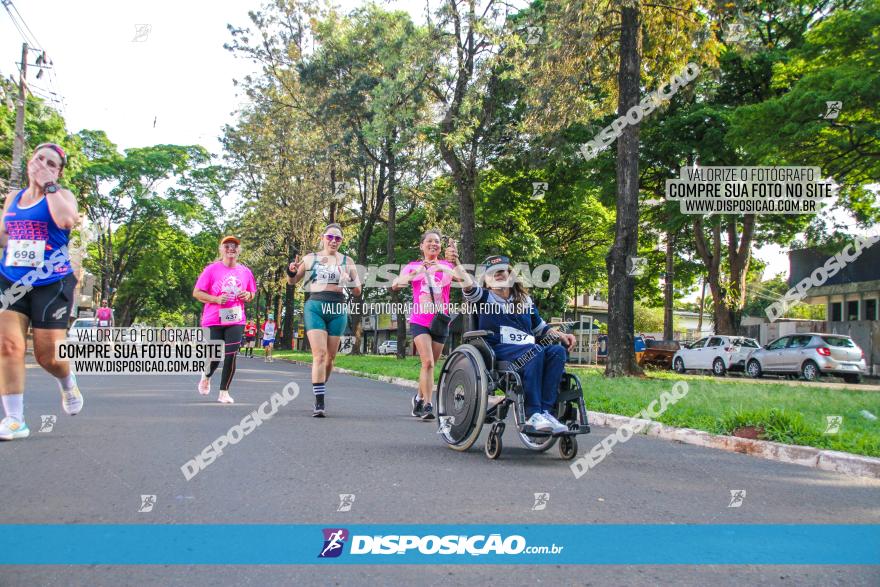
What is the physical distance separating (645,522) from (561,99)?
1393cm

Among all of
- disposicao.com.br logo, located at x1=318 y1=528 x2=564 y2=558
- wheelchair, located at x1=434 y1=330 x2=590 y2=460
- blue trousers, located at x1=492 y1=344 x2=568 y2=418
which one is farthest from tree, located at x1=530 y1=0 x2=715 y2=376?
disposicao.com.br logo, located at x1=318 y1=528 x2=564 y2=558

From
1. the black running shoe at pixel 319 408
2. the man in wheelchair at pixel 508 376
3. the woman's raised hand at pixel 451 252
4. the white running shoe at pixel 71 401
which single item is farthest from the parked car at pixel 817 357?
the white running shoe at pixel 71 401

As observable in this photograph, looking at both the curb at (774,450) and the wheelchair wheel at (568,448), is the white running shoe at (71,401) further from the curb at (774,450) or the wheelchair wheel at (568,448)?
the curb at (774,450)

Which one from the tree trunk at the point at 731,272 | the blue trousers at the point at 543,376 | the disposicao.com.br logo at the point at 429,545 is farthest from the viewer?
the tree trunk at the point at 731,272

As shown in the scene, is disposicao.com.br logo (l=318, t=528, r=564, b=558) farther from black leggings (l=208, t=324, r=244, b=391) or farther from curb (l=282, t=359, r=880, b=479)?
black leggings (l=208, t=324, r=244, b=391)

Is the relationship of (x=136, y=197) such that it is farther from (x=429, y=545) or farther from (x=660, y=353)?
(x=429, y=545)

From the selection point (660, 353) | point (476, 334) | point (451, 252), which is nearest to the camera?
point (476, 334)

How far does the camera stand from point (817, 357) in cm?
2217

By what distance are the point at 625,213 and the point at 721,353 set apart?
1420 centimetres

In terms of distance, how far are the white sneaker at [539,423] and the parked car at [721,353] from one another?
A: 78.1ft

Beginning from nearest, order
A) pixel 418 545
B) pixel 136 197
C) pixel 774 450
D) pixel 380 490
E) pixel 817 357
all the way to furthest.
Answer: pixel 418 545
pixel 380 490
pixel 774 450
pixel 817 357
pixel 136 197

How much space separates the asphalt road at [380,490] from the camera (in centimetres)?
292

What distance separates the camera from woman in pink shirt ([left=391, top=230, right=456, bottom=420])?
305 inches

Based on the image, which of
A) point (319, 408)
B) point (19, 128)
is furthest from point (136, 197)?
point (319, 408)
